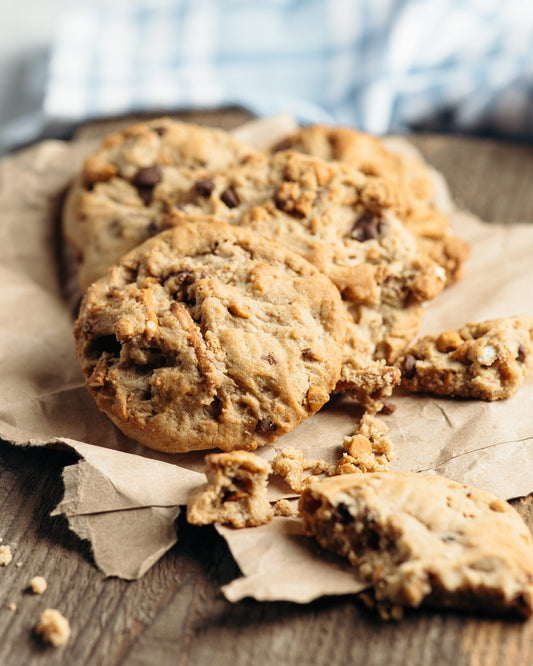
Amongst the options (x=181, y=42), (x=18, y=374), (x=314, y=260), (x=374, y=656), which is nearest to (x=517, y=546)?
(x=374, y=656)

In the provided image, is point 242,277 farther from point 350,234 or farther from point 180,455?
point 180,455

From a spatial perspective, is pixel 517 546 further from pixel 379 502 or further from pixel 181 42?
pixel 181 42

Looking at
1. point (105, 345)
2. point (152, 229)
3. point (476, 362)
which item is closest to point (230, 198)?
point (152, 229)

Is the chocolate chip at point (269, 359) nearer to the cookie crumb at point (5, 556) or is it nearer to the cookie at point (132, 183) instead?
the cookie at point (132, 183)

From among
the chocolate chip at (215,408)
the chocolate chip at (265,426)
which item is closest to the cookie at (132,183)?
the chocolate chip at (215,408)

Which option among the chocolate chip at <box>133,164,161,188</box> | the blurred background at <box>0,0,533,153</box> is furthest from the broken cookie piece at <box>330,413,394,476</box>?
the blurred background at <box>0,0,533,153</box>
